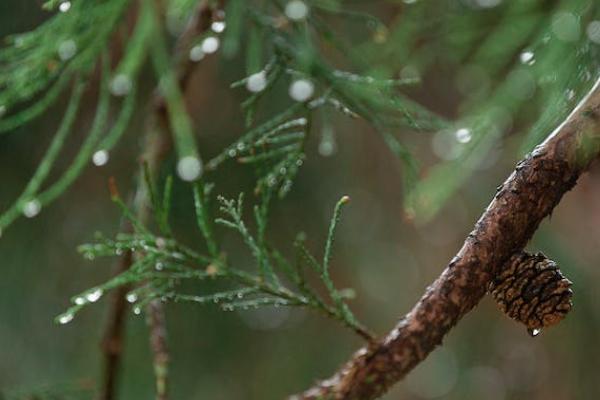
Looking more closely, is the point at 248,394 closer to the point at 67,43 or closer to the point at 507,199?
the point at 67,43

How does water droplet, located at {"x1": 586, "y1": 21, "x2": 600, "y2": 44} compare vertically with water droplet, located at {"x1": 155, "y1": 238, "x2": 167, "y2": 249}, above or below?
above

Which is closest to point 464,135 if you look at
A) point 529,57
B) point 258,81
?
point 529,57

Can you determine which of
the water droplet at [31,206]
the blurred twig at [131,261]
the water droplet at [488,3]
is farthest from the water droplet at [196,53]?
the water droplet at [488,3]

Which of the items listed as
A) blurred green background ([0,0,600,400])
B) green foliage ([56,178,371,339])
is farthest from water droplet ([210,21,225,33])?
blurred green background ([0,0,600,400])

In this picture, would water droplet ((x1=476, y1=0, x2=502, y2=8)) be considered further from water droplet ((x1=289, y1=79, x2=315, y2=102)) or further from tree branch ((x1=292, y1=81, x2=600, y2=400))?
tree branch ((x1=292, y1=81, x2=600, y2=400))

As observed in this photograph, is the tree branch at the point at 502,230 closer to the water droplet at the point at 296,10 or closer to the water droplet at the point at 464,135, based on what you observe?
the water droplet at the point at 464,135

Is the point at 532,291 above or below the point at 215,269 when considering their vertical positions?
below

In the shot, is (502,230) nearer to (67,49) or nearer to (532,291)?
(532,291)
